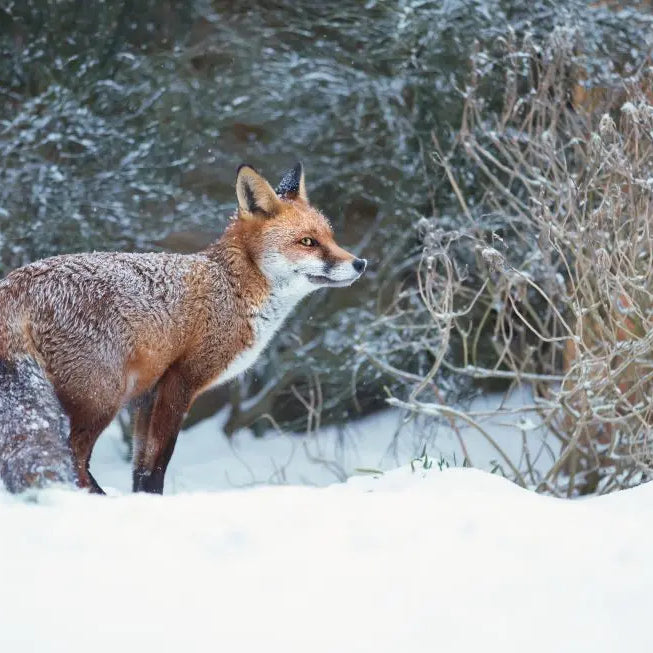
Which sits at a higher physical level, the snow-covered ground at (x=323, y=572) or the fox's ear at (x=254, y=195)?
the fox's ear at (x=254, y=195)

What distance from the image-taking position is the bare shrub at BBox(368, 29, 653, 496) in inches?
202

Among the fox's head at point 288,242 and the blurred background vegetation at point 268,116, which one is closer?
the fox's head at point 288,242

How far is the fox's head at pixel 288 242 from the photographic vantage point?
5016 millimetres

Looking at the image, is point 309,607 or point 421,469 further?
point 421,469

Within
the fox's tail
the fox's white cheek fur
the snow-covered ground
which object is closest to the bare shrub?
the fox's white cheek fur

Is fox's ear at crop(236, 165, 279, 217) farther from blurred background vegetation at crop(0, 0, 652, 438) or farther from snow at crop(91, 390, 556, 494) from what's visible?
snow at crop(91, 390, 556, 494)

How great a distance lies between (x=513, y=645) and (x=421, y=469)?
1846 millimetres

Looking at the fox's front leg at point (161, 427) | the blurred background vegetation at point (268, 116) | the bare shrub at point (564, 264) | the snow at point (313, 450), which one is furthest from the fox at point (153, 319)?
the snow at point (313, 450)

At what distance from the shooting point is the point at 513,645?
276 centimetres

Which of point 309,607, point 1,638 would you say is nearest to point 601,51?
point 309,607

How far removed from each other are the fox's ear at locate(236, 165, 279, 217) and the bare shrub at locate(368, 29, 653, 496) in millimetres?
960

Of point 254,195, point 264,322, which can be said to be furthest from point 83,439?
point 254,195

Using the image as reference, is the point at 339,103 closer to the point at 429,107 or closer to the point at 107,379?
the point at 429,107

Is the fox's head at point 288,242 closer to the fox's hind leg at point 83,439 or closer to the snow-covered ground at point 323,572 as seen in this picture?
the fox's hind leg at point 83,439
